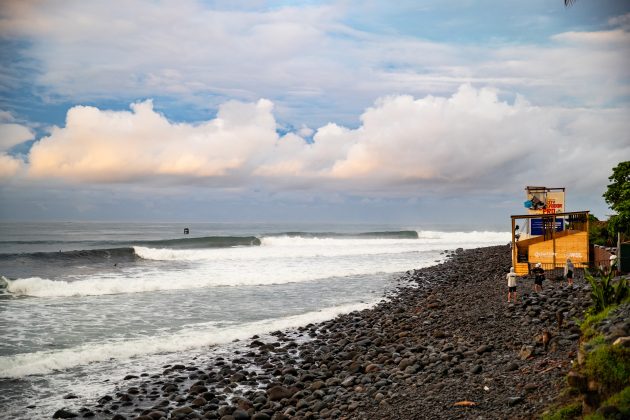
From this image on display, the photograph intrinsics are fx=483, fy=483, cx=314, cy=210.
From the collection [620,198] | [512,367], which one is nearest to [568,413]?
[512,367]

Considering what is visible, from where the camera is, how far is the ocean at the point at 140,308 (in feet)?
40.4

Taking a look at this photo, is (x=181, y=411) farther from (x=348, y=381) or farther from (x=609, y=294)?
(x=609, y=294)

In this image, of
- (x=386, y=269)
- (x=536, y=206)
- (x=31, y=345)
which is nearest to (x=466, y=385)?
(x=31, y=345)

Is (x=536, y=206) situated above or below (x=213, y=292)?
above

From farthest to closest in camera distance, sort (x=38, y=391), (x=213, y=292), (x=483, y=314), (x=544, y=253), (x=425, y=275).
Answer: (x=425, y=275) < (x=213, y=292) < (x=544, y=253) < (x=483, y=314) < (x=38, y=391)

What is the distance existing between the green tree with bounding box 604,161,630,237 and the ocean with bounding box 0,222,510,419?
34.5 feet

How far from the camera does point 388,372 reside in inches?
415

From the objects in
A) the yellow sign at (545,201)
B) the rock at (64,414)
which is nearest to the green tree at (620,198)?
the yellow sign at (545,201)

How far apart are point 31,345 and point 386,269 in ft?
78.1

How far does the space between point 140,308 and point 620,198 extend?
884 inches

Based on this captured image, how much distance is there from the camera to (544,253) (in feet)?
70.9

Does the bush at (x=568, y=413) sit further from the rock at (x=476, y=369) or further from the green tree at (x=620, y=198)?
the green tree at (x=620, y=198)

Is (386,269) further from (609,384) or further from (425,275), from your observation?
(609,384)

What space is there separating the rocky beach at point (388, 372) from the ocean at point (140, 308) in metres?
1.12
